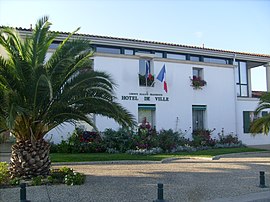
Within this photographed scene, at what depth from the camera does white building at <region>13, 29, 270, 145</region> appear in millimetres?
21641

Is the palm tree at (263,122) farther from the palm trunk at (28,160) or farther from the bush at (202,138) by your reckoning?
the palm trunk at (28,160)

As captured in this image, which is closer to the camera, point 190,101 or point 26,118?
point 26,118

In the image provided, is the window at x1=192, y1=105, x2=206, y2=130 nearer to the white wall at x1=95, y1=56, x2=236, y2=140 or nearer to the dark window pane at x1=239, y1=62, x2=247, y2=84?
the white wall at x1=95, y1=56, x2=236, y2=140

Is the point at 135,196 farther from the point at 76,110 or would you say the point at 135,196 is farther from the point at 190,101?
the point at 190,101

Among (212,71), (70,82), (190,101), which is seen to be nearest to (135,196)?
(70,82)

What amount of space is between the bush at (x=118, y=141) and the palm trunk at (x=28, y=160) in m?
8.56

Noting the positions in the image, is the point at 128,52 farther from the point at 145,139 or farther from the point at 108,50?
the point at 145,139

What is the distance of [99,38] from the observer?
69.4ft

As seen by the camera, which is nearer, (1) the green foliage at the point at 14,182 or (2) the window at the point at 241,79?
(1) the green foliage at the point at 14,182

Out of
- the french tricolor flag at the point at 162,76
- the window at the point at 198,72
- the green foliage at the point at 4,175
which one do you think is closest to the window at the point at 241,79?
Answer: the window at the point at 198,72

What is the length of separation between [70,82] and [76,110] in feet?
2.76

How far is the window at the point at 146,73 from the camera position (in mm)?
22234

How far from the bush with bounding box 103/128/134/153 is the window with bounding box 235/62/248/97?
1135 cm

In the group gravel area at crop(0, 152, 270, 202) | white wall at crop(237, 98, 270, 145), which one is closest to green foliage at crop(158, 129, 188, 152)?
gravel area at crop(0, 152, 270, 202)
